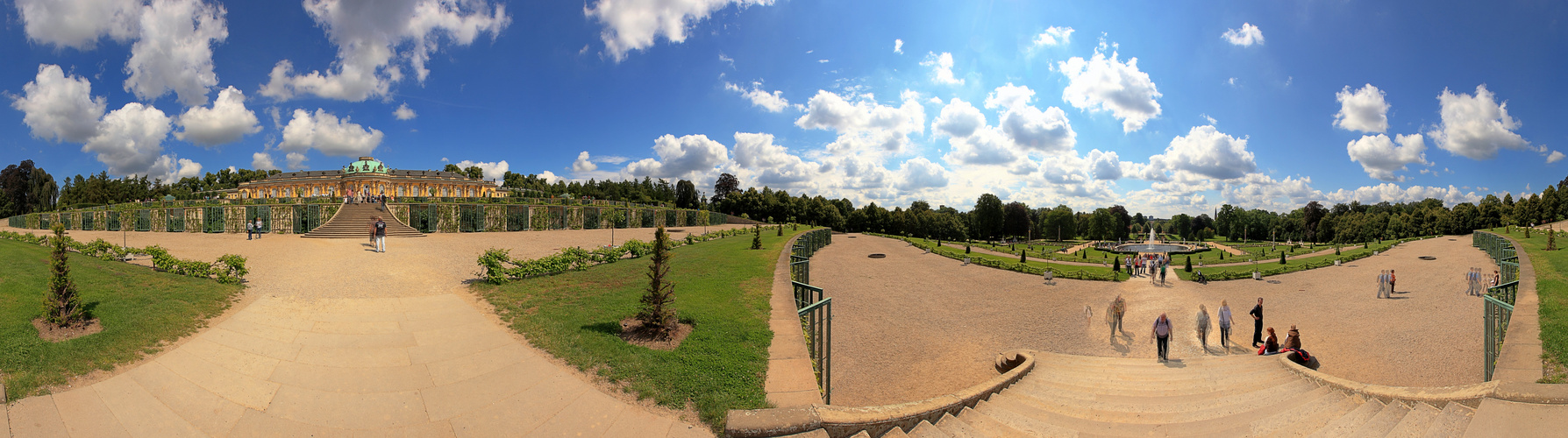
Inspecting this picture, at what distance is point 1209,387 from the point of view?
8656 millimetres

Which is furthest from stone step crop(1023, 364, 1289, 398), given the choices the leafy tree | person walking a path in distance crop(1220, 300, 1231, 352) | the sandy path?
the leafy tree

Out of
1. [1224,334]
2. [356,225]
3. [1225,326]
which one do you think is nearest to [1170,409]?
[1225,326]

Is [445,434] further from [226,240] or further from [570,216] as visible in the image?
[570,216]

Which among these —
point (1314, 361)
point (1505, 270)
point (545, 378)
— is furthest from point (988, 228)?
point (545, 378)

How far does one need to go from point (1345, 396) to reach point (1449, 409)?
249 cm

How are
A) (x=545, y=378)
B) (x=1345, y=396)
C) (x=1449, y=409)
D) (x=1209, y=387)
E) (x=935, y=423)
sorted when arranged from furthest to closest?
1. (x=1209, y=387)
2. (x=1345, y=396)
3. (x=545, y=378)
4. (x=935, y=423)
5. (x=1449, y=409)

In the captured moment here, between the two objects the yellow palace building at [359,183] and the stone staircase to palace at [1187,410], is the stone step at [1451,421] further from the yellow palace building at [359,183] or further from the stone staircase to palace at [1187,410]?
the yellow palace building at [359,183]

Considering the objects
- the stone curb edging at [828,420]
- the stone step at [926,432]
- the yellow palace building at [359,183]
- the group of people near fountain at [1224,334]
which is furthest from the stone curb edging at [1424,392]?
the yellow palace building at [359,183]

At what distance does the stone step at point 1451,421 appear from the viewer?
4527 millimetres

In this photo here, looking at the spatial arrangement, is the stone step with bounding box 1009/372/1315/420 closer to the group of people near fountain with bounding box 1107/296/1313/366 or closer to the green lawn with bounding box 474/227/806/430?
the group of people near fountain with bounding box 1107/296/1313/366

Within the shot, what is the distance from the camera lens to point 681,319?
28.5 feet

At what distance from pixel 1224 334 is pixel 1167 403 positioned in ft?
27.5

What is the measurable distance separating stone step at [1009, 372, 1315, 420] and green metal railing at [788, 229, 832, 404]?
3.13 m

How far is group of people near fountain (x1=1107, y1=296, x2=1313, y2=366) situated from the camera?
1147 cm
